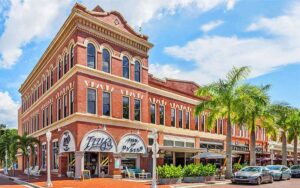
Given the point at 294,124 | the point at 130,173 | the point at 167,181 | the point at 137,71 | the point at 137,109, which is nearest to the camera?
the point at 167,181

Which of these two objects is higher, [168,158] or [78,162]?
[78,162]

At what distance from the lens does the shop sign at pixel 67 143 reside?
29.4 m

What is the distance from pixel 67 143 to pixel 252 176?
1493 cm

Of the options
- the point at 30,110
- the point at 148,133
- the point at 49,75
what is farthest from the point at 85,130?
the point at 30,110

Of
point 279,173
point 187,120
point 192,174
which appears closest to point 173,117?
point 187,120

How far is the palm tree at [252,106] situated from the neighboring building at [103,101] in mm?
7710

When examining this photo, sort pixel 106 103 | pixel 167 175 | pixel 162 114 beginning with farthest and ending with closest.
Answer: pixel 162 114 → pixel 106 103 → pixel 167 175

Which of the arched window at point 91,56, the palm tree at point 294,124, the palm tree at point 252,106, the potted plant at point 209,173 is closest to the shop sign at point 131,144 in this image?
the arched window at point 91,56

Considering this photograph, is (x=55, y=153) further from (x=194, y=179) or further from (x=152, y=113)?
(x=194, y=179)

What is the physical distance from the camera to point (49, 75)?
39.0m

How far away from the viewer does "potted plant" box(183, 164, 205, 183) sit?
27031 mm

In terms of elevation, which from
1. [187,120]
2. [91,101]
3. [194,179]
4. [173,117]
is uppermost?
[91,101]

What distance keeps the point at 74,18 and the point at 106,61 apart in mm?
4668

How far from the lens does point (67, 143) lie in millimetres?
30438
